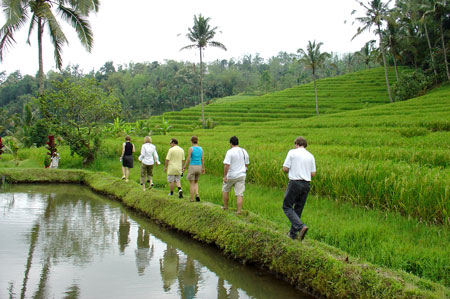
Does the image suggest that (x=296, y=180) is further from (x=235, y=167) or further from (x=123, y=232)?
(x=123, y=232)

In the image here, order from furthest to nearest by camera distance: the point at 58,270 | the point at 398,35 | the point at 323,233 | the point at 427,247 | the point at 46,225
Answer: the point at 398,35 → the point at 46,225 → the point at 323,233 → the point at 58,270 → the point at 427,247

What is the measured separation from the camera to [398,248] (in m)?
5.65

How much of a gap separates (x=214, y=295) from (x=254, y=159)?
7.55m

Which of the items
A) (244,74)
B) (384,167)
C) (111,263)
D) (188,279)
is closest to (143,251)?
(111,263)

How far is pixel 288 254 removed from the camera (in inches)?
226

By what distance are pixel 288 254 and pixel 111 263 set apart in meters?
3.00

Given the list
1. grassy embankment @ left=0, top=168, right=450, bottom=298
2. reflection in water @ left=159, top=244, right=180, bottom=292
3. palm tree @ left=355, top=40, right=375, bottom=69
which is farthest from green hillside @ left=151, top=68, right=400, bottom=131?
reflection in water @ left=159, top=244, right=180, bottom=292

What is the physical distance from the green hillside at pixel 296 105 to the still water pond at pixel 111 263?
3321cm

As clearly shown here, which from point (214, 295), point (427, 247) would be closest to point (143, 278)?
point (214, 295)

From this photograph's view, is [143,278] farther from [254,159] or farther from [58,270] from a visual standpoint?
[254,159]

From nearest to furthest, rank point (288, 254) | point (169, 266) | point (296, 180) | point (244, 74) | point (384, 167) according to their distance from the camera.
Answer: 1. point (288, 254)
2. point (296, 180)
3. point (169, 266)
4. point (384, 167)
5. point (244, 74)

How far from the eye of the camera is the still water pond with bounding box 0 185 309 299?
541 cm

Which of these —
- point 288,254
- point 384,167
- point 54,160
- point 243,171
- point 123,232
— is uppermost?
point 54,160

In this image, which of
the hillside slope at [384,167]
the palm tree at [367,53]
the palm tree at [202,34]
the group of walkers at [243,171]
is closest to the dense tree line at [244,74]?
the palm tree at [367,53]
